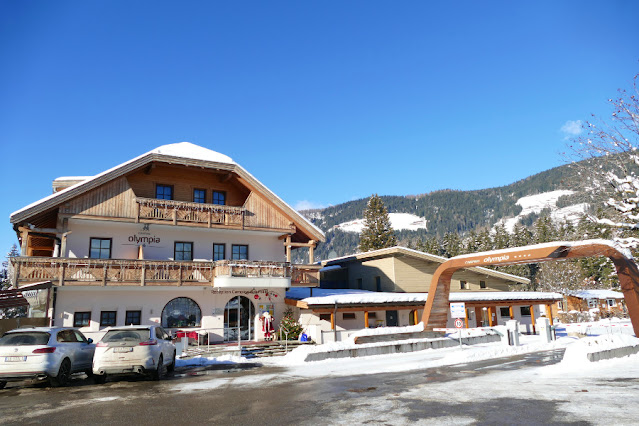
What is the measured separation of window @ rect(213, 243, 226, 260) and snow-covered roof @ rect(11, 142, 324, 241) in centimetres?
416

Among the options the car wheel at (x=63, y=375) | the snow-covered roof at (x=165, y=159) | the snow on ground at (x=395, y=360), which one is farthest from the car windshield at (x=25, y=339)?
the snow-covered roof at (x=165, y=159)

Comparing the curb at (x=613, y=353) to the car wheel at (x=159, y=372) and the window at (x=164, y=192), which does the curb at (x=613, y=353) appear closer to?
the car wheel at (x=159, y=372)

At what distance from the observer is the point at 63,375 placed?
13.4 meters

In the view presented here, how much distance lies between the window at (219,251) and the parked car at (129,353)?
12.6 m

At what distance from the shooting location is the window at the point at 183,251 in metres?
26.2

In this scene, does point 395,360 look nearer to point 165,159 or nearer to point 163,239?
point 163,239

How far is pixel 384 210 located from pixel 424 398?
208ft

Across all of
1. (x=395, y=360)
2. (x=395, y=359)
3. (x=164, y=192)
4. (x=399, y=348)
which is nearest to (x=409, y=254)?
(x=399, y=348)

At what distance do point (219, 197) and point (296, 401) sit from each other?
1970cm

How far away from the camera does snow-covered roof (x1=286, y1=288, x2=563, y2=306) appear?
26022mm

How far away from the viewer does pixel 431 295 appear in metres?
25.6

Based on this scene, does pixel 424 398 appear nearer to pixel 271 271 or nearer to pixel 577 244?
pixel 577 244

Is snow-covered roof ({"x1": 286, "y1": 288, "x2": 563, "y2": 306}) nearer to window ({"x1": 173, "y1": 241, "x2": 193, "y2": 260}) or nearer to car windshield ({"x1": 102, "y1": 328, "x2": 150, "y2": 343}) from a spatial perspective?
window ({"x1": 173, "y1": 241, "x2": 193, "y2": 260})

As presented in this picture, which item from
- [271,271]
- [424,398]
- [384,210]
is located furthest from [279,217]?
[384,210]
